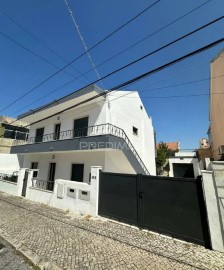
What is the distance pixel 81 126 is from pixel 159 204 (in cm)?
824

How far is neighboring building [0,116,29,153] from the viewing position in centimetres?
1994

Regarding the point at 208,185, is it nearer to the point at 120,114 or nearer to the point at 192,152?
the point at 120,114

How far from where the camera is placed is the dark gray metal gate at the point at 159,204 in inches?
187

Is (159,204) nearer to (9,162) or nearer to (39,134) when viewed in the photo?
(39,134)

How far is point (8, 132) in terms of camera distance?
21.0m

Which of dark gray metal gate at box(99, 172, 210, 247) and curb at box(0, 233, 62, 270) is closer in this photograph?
curb at box(0, 233, 62, 270)

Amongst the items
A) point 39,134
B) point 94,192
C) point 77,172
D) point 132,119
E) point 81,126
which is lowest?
point 94,192

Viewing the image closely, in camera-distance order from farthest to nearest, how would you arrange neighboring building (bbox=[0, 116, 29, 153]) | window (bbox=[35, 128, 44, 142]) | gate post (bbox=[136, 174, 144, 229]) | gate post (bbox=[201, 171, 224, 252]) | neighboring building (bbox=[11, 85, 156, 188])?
1. neighboring building (bbox=[0, 116, 29, 153])
2. window (bbox=[35, 128, 44, 142])
3. neighboring building (bbox=[11, 85, 156, 188])
4. gate post (bbox=[136, 174, 144, 229])
5. gate post (bbox=[201, 171, 224, 252])

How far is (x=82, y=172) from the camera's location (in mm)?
11289

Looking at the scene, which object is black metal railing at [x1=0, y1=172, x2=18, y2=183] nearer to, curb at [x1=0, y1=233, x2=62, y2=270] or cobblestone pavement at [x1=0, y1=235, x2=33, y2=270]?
cobblestone pavement at [x1=0, y1=235, x2=33, y2=270]

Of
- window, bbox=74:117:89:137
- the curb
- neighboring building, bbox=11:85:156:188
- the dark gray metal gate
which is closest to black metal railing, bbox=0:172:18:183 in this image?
neighboring building, bbox=11:85:156:188

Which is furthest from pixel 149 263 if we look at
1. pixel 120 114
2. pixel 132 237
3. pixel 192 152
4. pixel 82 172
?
pixel 192 152

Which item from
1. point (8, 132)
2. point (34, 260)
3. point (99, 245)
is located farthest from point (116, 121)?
point (8, 132)

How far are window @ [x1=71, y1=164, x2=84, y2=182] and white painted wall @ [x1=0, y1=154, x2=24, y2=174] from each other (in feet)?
30.5
